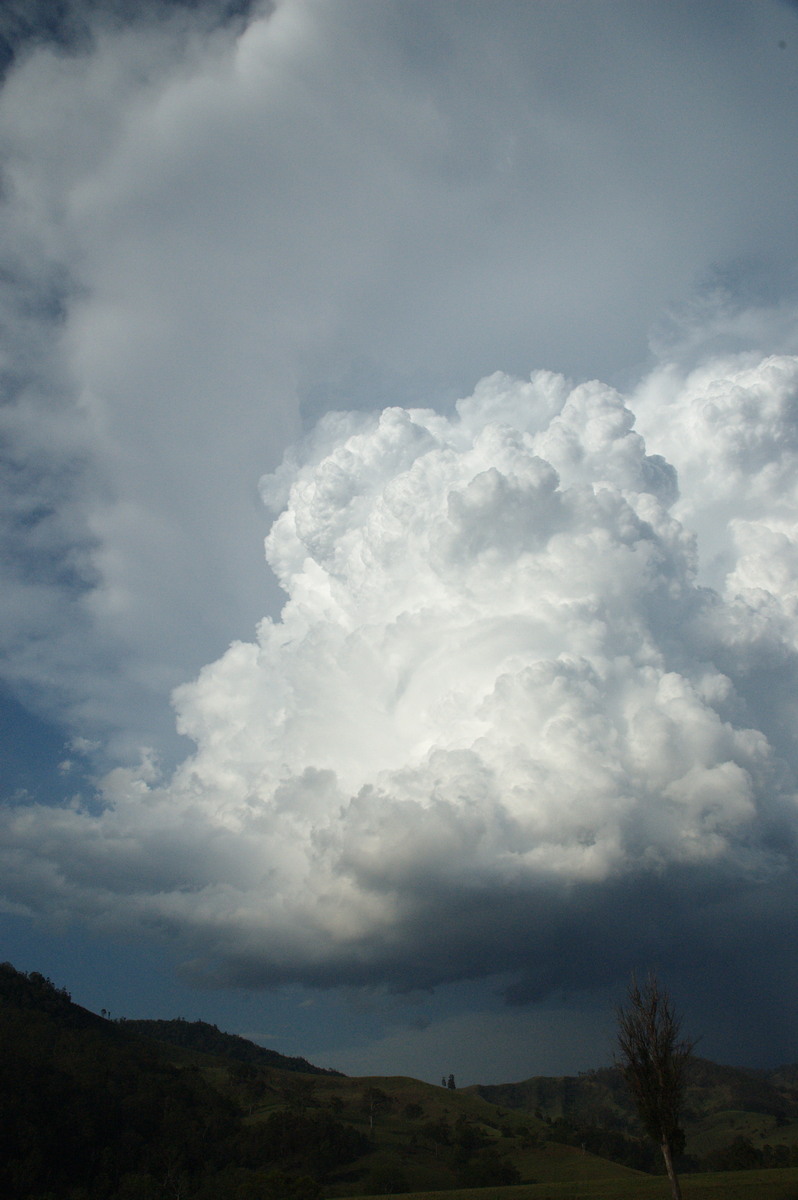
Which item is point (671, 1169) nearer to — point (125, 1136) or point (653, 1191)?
point (653, 1191)

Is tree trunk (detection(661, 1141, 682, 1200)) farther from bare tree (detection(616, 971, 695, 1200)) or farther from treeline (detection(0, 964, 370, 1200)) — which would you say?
treeline (detection(0, 964, 370, 1200))

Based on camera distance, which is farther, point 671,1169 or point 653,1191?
point 653,1191

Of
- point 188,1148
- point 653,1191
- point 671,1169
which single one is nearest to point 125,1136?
point 188,1148

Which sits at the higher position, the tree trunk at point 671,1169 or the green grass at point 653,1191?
the tree trunk at point 671,1169

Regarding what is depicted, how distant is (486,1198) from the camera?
82.3 metres

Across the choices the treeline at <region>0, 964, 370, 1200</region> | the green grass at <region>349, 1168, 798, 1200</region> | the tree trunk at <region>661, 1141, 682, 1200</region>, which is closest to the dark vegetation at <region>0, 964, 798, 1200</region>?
the treeline at <region>0, 964, 370, 1200</region>

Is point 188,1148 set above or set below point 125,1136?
below

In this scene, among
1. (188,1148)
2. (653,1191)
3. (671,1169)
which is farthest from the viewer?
(188,1148)

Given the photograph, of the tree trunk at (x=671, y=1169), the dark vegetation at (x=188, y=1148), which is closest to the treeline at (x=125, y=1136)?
the dark vegetation at (x=188, y=1148)

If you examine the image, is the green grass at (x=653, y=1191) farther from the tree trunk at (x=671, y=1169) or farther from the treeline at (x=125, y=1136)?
the treeline at (x=125, y=1136)

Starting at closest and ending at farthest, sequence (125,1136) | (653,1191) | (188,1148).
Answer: (653,1191) < (125,1136) < (188,1148)

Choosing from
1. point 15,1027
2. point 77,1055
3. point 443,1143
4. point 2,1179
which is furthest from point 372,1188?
point 15,1027

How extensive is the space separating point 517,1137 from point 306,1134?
59983 millimetres

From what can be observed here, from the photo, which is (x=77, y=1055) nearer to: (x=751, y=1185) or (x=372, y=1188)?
(x=372, y=1188)
